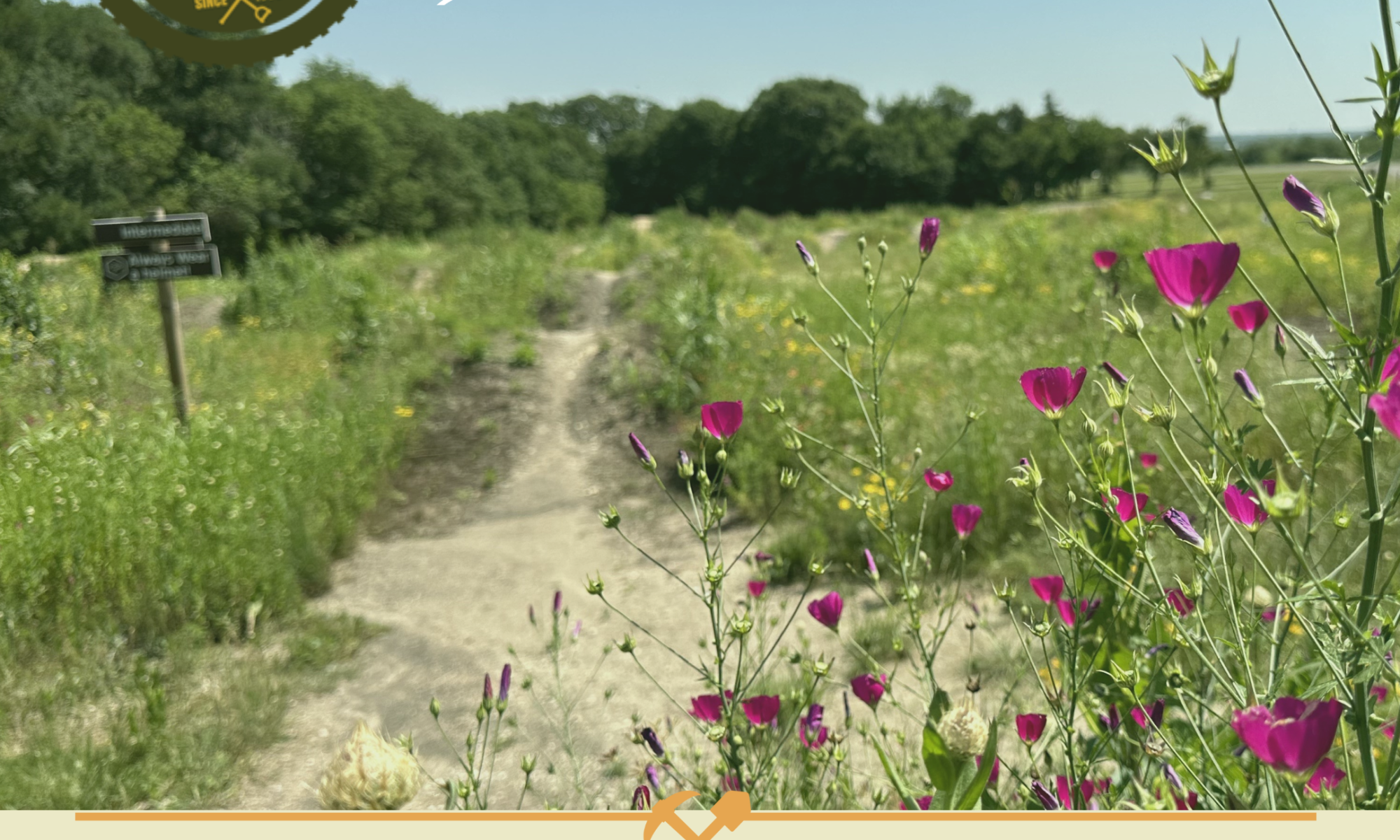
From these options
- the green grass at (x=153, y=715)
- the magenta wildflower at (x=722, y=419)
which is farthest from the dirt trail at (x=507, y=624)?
the magenta wildflower at (x=722, y=419)

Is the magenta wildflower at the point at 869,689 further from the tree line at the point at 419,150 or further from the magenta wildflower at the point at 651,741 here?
the tree line at the point at 419,150

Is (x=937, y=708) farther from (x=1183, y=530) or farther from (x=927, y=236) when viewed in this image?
(x=927, y=236)

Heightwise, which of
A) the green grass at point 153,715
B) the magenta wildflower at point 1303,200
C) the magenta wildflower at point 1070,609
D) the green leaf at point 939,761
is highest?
the magenta wildflower at point 1303,200

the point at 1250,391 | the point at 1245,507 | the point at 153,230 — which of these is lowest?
the point at 1245,507

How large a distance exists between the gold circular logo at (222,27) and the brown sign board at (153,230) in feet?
8.54

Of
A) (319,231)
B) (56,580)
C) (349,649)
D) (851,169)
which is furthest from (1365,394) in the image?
(851,169)

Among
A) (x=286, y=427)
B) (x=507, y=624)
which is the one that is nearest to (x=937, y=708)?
(x=507, y=624)

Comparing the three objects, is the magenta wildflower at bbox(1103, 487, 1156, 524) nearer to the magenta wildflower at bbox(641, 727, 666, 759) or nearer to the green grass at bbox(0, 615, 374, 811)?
the magenta wildflower at bbox(641, 727, 666, 759)

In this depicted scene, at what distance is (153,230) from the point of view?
4.16 m

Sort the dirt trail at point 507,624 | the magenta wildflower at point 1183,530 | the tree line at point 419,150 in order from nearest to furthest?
the magenta wildflower at point 1183,530
the dirt trail at point 507,624
the tree line at point 419,150

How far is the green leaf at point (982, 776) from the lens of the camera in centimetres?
88

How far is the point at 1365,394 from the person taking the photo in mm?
706
